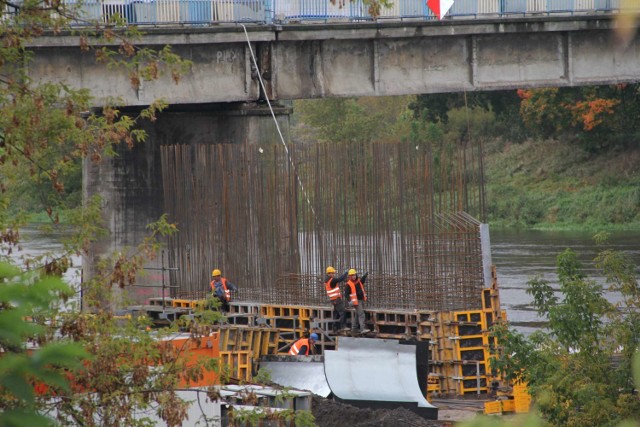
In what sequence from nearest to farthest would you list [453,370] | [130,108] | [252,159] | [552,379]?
[552,379], [453,370], [252,159], [130,108]

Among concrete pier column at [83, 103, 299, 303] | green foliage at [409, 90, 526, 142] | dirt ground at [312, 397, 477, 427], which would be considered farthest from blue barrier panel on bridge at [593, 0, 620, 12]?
green foliage at [409, 90, 526, 142]

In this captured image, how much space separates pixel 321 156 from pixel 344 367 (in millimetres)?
5536

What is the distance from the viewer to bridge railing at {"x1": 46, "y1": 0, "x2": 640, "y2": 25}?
2545cm

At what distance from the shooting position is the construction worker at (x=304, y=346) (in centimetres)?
2170

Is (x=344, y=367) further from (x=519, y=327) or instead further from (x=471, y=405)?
(x=519, y=327)

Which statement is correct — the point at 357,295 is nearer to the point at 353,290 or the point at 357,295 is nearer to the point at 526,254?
the point at 353,290

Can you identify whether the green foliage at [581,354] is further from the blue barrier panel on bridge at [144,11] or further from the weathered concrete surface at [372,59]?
the blue barrier panel on bridge at [144,11]

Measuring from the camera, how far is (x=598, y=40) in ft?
90.7

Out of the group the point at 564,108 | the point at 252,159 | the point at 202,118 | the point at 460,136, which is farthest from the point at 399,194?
the point at 460,136

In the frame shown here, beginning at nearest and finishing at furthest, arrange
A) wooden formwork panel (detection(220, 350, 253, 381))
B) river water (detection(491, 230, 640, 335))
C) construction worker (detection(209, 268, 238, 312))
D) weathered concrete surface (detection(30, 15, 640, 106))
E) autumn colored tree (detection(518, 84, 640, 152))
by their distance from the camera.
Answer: wooden formwork panel (detection(220, 350, 253, 381)) < construction worker (detection(209, 268, 238, 312)) < weathered concrete surface (detection(30, 15, 640, 106)) < river water (detection(491, 230, 640, 335)) < autumn colored tree (detection(518, 84, 640, 152))

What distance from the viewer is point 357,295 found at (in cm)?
2244

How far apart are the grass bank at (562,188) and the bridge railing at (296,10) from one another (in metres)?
28.3

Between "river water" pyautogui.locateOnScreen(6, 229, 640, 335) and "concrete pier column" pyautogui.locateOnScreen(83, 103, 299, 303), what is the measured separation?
6.04ft

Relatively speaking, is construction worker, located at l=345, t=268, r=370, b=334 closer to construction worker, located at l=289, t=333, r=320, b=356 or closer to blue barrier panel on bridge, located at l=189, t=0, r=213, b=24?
construction worker, located at l=289, t=333, r=320, b=356
